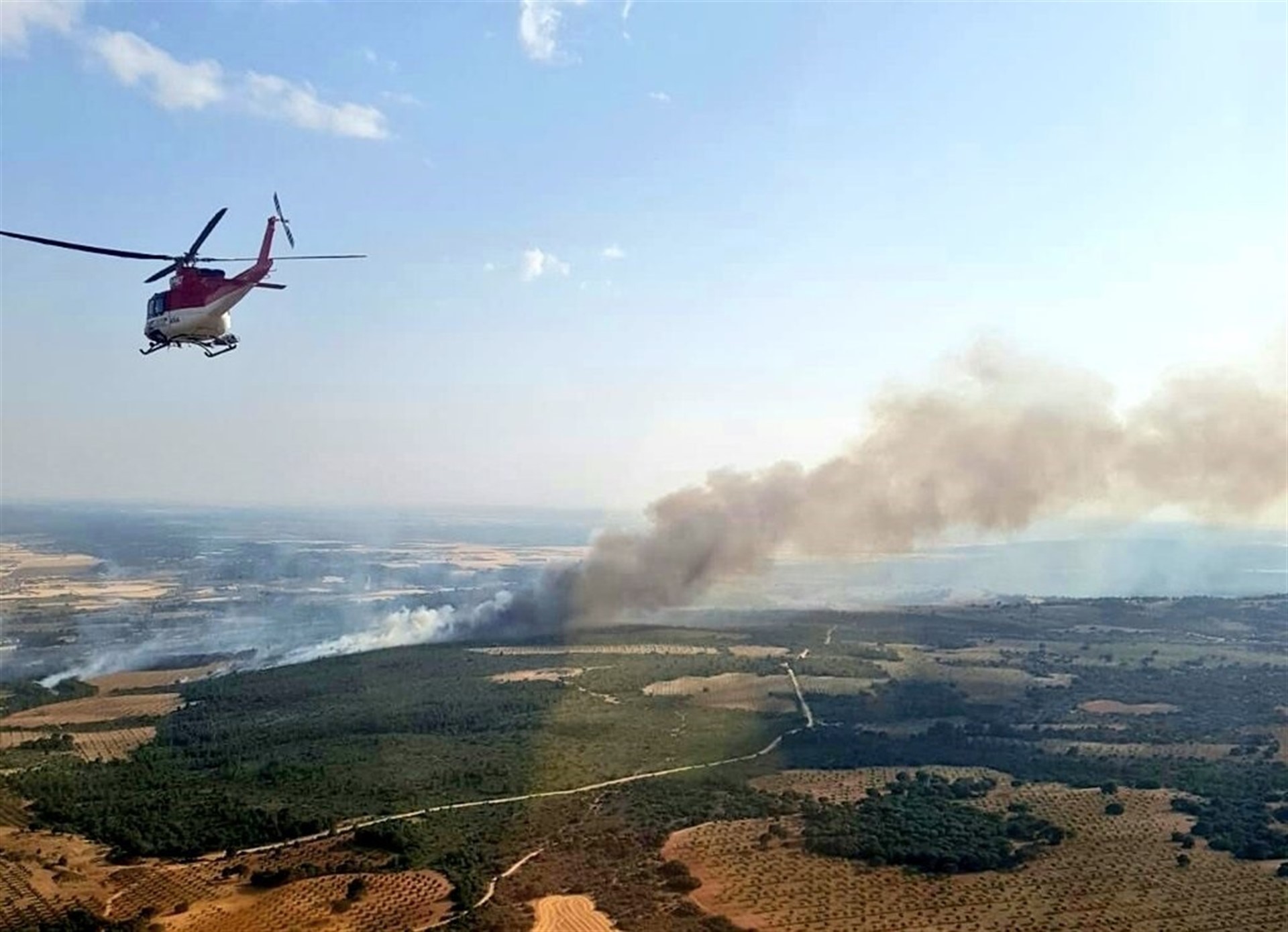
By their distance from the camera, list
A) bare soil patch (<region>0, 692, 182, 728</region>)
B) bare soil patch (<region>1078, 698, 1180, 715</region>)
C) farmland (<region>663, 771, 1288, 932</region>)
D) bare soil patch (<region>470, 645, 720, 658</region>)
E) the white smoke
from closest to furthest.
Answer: farmland (<region>663, 771, 1288, 932</region>), bare soil patch (<region>0, 692, 182, 728</region>), bare soil patch (<region>1078, 698, 1180, 715</region>), bare soil patch (<region>470, 645, 720, 658</region>), the white smoke

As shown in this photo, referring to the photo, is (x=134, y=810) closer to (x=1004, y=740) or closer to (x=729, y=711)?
(x=729, y=711)

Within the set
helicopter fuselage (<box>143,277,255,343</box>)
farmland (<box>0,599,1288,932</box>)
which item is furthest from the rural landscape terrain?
helicopter fuselage (<box>143,277,255,343</box>)

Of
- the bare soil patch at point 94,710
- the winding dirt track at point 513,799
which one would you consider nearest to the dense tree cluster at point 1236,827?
the winding dirt track at point 513,799

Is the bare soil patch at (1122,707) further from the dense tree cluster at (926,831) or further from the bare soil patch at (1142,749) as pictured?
the dense tree cluster at (926,831)

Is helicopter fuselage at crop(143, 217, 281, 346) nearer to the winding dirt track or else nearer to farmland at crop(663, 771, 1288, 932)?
the winding dirt track

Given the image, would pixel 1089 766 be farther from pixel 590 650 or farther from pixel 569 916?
pixel 590 650

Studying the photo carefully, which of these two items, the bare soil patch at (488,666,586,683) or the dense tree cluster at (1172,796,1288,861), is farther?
the bare soil patch at (488,666,586,683)
